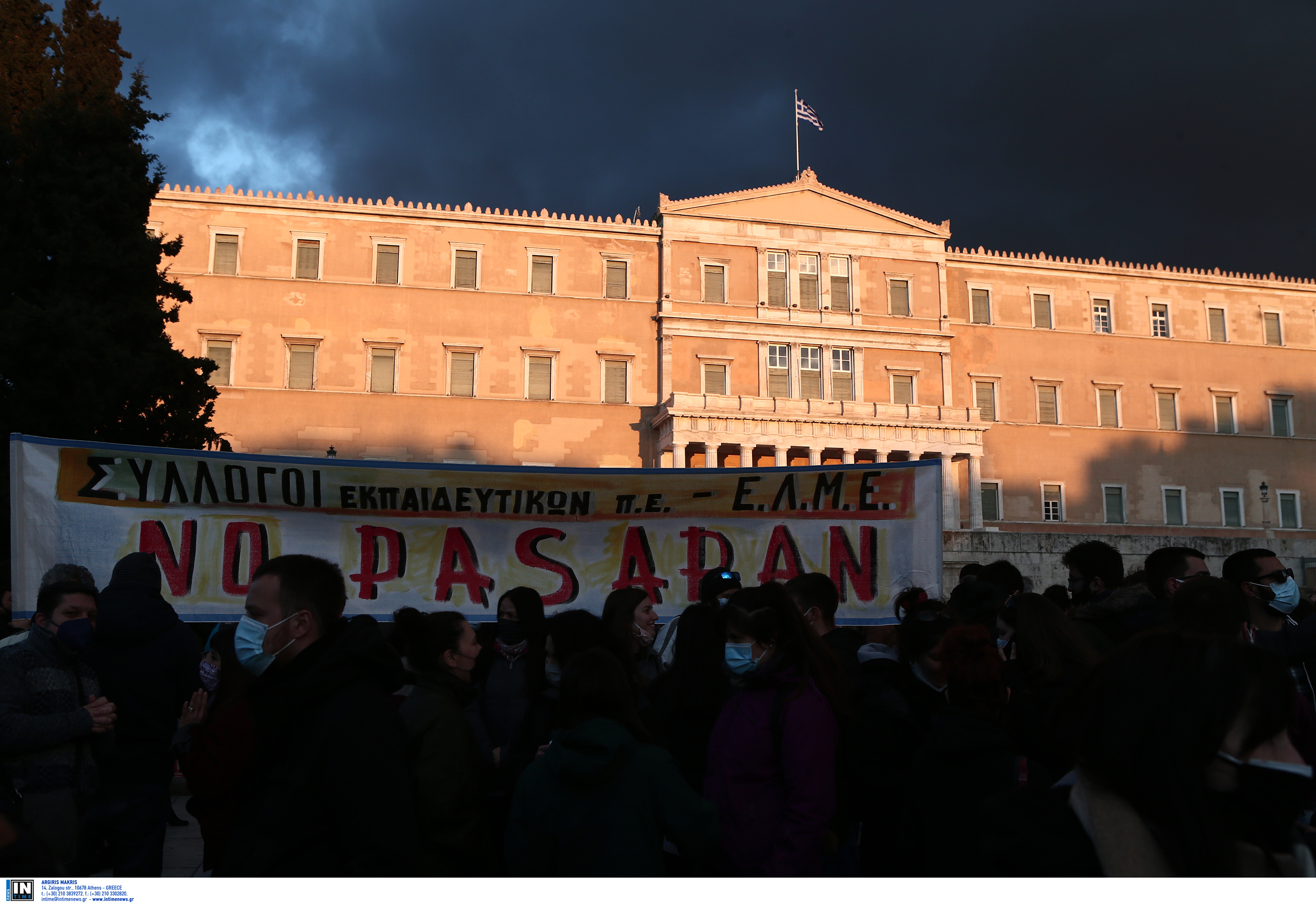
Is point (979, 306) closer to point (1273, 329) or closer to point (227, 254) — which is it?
point (1273, 329)

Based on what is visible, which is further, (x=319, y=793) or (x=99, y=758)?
(x=99, y=758)

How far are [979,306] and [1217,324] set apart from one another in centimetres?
982

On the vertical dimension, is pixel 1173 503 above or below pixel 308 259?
below

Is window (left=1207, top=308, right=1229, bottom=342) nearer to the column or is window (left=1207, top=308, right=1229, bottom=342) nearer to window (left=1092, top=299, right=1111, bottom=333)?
window (left=1092, top=299, right=1111, bottom=333)

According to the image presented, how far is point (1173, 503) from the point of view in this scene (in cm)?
3659

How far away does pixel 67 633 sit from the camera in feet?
13.8

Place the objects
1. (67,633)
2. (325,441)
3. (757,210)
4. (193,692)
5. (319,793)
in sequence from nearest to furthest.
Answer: (319,793)
(67,633)
(193,692)
(325,441)
(757,210)

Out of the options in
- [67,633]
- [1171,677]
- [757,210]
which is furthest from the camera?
[757,210]

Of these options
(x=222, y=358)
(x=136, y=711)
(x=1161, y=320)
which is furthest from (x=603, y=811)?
(x=1161, y=320)

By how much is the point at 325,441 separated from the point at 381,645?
3013cm

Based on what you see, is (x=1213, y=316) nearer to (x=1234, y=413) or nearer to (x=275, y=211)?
(x=1234, y=413)

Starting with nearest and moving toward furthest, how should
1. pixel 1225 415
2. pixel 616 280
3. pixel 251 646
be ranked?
pixel 251 646 → pixel 616 280 → pixel 1225 415

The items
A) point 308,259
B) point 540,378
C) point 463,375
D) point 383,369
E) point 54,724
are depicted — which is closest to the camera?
point 54,724
